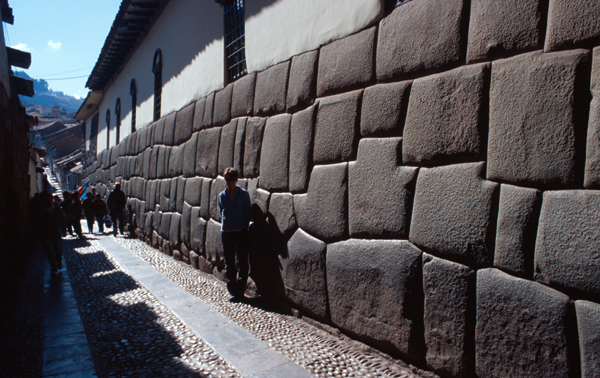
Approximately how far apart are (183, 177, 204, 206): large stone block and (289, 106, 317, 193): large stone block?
2.68 meters

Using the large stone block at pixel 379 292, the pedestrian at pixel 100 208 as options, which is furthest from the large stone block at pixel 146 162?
the large stone block at pixel 379 292

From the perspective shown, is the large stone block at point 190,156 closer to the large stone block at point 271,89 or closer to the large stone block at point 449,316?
the large stone block at point 271,89

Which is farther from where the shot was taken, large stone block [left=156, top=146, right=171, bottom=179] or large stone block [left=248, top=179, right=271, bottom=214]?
large stone block [left=156, top=146, right=171, bottom=179]

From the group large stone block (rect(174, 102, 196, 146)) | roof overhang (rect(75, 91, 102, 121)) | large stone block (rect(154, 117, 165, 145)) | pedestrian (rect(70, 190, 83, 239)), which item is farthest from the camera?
roof overhang (rect(75, 91, 102, 121))

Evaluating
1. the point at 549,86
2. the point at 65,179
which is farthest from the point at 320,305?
the point at 65,179

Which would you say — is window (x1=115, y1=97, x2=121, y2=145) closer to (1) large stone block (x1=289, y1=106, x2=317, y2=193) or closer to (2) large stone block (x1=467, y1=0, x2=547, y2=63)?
(1) large stone block (x1=289, y1=106, x2=317, y2=193)

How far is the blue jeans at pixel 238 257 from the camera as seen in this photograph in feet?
14.3

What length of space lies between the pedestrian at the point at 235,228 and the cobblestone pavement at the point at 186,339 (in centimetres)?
26

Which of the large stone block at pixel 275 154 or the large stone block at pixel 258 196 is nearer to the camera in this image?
the large stone block at pixel 275 154

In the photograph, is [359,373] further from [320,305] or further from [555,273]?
[555,273]

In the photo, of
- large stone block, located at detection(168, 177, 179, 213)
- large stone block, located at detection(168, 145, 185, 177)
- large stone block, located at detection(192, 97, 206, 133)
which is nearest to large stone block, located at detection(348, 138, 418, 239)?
large stone block, located at detection(192, 97, 206, 133)

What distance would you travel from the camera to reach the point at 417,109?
2.55 metres

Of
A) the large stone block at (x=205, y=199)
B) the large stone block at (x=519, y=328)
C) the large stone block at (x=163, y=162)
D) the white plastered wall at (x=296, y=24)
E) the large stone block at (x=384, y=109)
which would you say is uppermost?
the white plastered wall at (x=296, y=24)

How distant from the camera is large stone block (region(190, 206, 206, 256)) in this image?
231 inches
